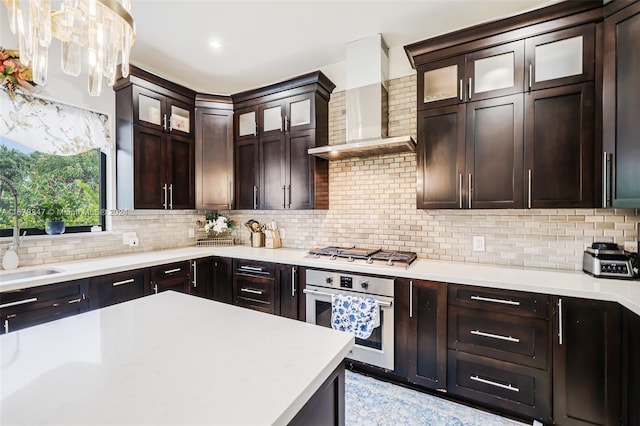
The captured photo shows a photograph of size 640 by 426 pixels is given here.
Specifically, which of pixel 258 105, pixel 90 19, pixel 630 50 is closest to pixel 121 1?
pixel 90 19

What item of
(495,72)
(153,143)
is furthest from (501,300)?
→ (153,143)

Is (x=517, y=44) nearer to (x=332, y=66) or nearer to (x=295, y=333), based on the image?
(x=332, y=66)

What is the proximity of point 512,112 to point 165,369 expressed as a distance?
8.28ft

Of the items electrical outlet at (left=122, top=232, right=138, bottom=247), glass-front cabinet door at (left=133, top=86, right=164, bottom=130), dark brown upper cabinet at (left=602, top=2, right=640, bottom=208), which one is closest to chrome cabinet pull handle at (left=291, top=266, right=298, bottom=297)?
electrical outlet at (left=122, top=232, right=138, bottom=247)

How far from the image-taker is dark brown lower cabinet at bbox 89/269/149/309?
2.29m

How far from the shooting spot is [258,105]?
3.38 m

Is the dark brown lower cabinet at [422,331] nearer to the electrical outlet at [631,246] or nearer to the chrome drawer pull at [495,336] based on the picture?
the chrome drawer pull at [495,336]

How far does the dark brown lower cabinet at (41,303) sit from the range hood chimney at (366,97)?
7.33 feet

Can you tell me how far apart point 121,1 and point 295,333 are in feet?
4.77

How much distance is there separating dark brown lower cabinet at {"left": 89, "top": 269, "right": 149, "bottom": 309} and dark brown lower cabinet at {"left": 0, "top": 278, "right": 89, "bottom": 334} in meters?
0.05

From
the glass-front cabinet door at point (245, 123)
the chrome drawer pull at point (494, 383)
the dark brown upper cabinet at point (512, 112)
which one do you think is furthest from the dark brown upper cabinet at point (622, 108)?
the glass-front cabinet door at point (245, 123)

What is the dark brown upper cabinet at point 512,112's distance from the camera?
1.98m

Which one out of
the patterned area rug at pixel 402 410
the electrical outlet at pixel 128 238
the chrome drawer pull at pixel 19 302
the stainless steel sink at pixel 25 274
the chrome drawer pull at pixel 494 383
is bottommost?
the patterned area rug at pixel 402 410

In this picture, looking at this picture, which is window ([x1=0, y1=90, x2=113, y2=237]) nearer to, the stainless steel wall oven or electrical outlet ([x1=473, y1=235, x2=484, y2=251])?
the stainless steel wall oven
